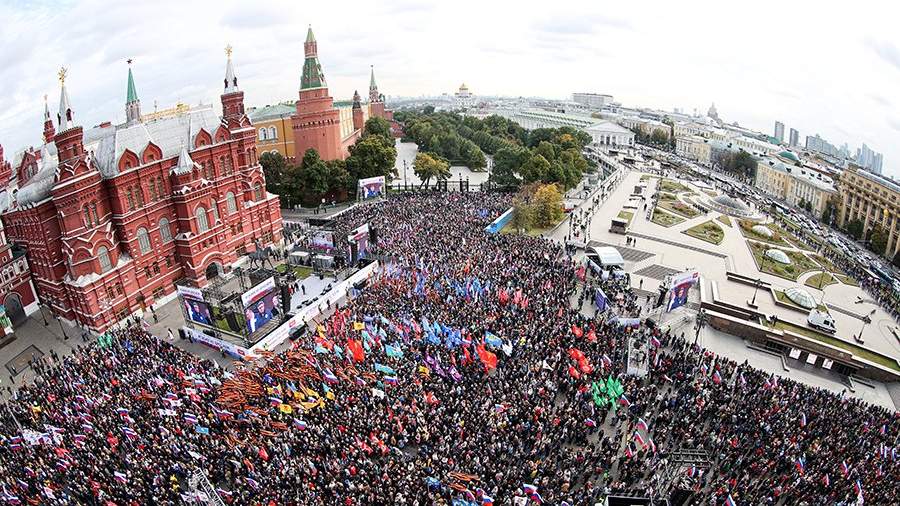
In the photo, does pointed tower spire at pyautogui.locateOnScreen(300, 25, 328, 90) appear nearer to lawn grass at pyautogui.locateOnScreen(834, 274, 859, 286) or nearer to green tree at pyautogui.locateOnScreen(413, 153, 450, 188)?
green tree at pyautogui.locateOnScreen(413, 153, 450, 188)

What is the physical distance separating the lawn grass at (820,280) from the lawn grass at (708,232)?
8.56 metres

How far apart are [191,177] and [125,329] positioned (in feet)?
40.1

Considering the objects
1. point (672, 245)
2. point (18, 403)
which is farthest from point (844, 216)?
point (18, 403)

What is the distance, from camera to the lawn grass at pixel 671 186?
6894cm

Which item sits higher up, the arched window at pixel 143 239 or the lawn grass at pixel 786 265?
the arched window at pixel 143 239

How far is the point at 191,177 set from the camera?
1444 inches

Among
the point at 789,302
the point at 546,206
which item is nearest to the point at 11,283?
the point at 546,206

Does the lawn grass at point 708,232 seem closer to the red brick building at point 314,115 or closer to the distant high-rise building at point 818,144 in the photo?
the red brick building at point 314,115

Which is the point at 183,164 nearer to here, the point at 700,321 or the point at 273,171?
the point at 273,171

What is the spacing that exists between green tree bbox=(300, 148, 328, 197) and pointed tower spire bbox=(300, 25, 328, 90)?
9438 mm

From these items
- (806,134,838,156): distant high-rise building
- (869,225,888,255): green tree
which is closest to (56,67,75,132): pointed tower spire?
(869,225,888,255): green tree

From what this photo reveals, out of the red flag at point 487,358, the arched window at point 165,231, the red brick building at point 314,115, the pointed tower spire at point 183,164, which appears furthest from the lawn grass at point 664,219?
the arched window at point 165,231

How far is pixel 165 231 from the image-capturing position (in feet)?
120

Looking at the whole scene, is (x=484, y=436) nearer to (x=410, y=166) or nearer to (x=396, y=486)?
(x=396, y=486)
